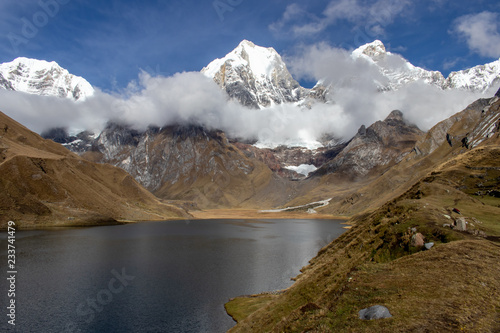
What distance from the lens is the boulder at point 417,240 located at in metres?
32.5

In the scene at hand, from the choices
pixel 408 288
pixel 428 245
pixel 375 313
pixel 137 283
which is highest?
pixel 428 245

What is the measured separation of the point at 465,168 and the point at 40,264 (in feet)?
489

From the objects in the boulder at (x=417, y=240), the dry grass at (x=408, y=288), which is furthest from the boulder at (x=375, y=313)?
the boulder at (x=417, y=240)

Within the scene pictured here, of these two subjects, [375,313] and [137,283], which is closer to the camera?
[375,313]

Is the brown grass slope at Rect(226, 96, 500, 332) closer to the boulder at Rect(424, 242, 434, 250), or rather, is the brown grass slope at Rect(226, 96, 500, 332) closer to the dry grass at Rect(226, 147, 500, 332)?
the dry grass at Rect(226, 147, 500, 332)

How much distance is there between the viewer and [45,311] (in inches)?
1836

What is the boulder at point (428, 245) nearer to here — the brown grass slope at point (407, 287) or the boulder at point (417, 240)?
the boulder at point (417, 240)

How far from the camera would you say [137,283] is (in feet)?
208

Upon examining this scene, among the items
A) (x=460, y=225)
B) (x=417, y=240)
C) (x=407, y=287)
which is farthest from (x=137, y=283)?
(x=460, y=225)

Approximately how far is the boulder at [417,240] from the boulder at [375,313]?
49.2 ft

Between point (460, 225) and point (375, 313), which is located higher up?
point (460, 225)

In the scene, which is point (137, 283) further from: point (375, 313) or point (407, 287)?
point (375, 313)

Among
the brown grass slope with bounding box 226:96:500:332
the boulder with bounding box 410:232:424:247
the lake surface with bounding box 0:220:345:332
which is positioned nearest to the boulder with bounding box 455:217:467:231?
the brown grass slope with bounding box 226:96:500:332

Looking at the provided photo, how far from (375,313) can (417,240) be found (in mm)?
16154
